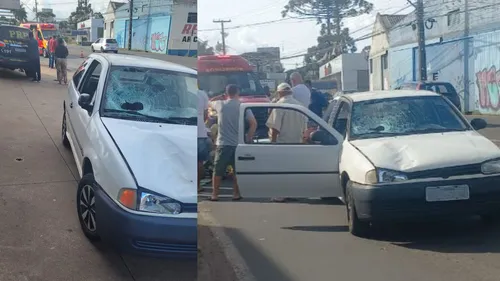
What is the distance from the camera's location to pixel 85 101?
63.2 inches

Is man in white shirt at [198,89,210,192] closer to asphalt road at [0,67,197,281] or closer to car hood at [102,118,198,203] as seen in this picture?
car hood at [102,118,198,203]

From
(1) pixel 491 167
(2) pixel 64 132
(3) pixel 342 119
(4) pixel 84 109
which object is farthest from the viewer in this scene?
(2) pixel 64 132

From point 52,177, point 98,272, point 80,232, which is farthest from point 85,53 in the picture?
point 98,272

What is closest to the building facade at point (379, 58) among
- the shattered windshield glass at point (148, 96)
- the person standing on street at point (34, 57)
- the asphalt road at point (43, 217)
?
the shattered windshield glass at point (148, 96)

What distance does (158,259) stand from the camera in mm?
1392

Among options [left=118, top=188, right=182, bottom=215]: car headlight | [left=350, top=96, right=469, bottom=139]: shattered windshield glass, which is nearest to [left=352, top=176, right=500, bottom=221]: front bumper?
[left=350, top=96, right=469, bottom=139]: shattered windshield glass

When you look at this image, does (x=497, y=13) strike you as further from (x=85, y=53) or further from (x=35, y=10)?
(x=35, y=10)

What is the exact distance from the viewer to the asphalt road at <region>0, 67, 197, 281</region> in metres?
1.38

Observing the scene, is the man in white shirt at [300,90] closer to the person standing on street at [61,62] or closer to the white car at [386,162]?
the white car at [386,162]

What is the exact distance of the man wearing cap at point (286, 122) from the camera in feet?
3.36

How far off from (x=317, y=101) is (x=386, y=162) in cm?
19

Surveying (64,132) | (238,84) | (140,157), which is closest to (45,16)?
(64,132)

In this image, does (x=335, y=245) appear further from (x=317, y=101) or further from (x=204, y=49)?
(x=204, y=49)

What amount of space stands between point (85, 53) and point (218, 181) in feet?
2.84
